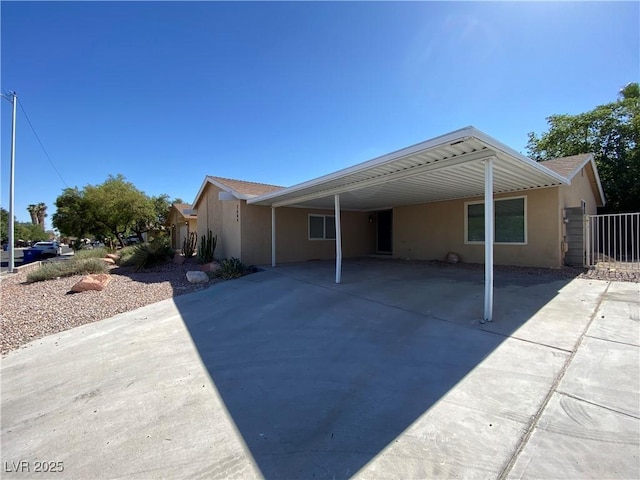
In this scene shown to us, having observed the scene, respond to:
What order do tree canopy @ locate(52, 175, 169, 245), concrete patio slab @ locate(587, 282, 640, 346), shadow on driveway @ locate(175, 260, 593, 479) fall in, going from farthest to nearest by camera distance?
1. tree canopy @ locate(52, 175, 169, 245)
2. concrete patio slab @ locate(587, 282, 640, 346)
3. shadow on driveway @ locate(175, 260, 593, 479)

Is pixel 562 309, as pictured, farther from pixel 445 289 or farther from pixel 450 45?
pixel 450 45

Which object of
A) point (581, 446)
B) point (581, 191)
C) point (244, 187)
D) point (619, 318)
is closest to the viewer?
point (581, 446)

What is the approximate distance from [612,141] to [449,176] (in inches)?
695

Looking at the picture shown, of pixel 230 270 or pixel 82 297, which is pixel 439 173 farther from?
pixel 82 297

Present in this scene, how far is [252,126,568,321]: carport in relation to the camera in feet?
14.9

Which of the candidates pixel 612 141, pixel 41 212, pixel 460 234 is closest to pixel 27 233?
pixel 41 212

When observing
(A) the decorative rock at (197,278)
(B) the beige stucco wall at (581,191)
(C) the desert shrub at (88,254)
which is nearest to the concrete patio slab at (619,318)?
(B) the beige stucco wall at (581,191)

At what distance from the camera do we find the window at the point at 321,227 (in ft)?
42.2

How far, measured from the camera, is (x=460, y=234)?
10.8 metres

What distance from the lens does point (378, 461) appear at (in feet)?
6.41

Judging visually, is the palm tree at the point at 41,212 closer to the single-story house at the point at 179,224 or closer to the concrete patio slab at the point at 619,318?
the single-story house at the point at 179,224

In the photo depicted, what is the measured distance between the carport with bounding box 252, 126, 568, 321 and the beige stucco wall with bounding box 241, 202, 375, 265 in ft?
2.39

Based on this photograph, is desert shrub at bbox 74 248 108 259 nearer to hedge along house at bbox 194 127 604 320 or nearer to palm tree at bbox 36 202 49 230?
hedge along house at bbox 194 127 604 320

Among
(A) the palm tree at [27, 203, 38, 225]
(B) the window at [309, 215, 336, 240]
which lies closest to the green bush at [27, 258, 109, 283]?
(B) the window at [309, 215, 336, 240]
